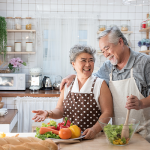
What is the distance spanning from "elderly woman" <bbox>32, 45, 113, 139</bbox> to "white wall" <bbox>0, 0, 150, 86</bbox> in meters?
2.54

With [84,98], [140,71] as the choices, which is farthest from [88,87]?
[140,71]

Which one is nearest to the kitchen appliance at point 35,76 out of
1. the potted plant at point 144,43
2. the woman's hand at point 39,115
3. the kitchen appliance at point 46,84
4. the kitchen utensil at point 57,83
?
the kitchen appliance at point 46,84

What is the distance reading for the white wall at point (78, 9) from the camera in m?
3.78

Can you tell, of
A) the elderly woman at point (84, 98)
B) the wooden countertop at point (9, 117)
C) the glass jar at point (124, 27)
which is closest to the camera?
the elderly woman at point (84, 98)

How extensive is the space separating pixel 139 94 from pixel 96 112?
327 millimetres

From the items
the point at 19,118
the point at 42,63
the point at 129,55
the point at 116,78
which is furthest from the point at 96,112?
the point at 42,63

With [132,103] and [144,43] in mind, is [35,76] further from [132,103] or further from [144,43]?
[132,103]

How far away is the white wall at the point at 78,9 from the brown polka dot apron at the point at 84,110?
8.57ft

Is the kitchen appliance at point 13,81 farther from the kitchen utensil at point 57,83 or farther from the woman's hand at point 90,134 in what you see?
the woman's hand at point 90,134

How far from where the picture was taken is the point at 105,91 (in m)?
1.39

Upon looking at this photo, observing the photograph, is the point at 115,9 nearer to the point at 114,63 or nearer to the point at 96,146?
the point at 114,63

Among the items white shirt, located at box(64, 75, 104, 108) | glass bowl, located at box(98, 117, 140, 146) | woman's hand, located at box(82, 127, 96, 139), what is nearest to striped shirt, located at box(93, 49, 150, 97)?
white shirt, located at box(64, 75, 104, 108)

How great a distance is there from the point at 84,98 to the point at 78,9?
2.85 metres

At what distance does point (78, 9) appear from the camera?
384 cm
